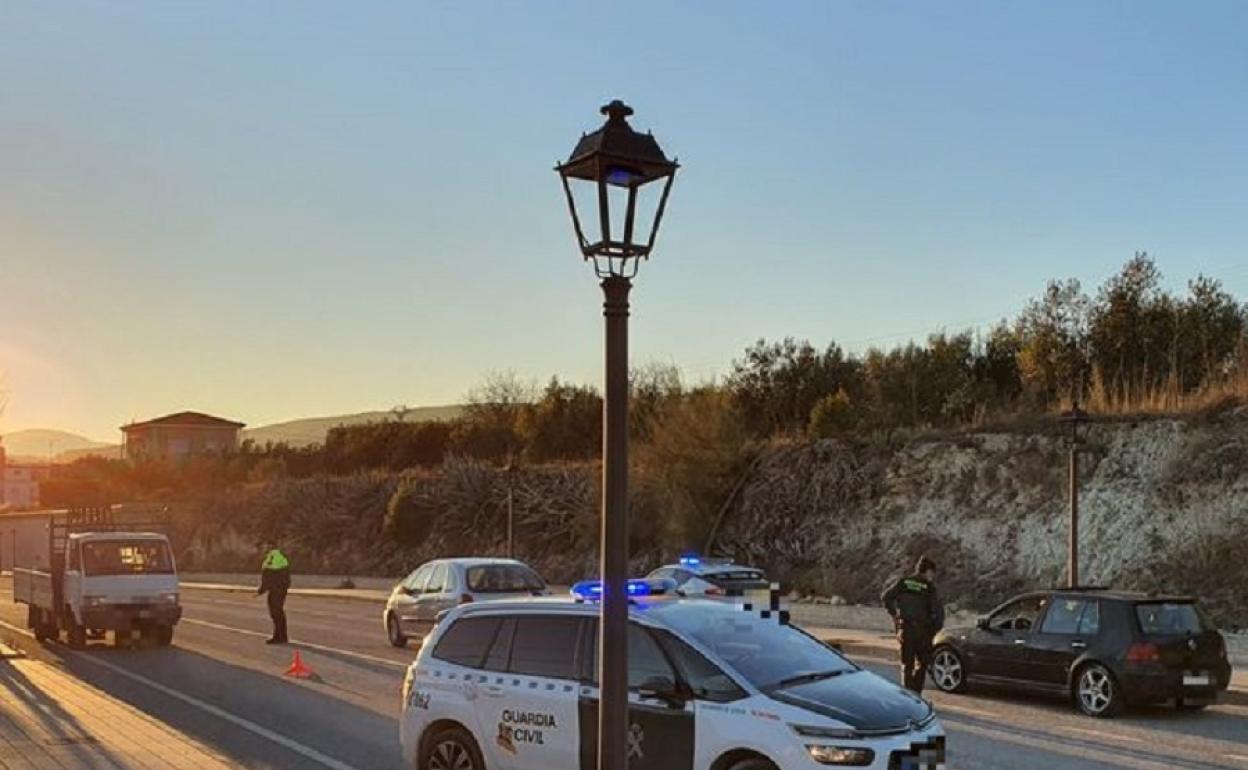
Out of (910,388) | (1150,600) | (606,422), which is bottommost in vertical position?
(1150,600)

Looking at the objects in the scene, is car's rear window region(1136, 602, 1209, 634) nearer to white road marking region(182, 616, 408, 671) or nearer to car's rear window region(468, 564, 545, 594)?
car's rear window region(468, 564, 545, 594)

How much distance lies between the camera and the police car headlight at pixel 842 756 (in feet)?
22.5

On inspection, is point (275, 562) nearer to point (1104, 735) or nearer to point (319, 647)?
point (319, 647)

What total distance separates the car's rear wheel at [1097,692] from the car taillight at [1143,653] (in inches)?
13.3

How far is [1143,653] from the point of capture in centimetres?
1502

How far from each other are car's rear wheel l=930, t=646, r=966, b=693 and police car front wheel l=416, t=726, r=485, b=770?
32.7 feet

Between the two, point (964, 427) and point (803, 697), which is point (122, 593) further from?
point (964, 427)

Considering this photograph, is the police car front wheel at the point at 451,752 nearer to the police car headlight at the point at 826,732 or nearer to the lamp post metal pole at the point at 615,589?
the police car headlight at the point at 826,732

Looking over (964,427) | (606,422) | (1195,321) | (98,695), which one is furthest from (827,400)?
(606,422)

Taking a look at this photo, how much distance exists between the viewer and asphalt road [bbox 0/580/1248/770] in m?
11.8

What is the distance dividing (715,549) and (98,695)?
24.2m

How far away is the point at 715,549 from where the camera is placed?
3812 cm

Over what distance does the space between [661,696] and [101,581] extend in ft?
60.9

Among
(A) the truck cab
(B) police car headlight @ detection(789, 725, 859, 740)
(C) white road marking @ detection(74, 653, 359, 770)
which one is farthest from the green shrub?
(B) police car headlight @ detection(789, 725, 859, 740)
